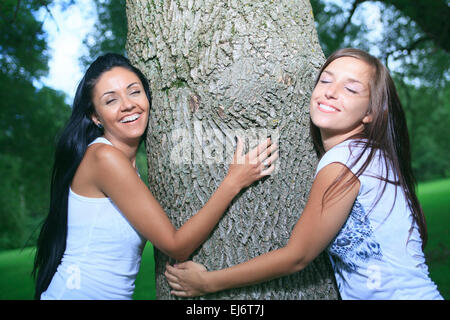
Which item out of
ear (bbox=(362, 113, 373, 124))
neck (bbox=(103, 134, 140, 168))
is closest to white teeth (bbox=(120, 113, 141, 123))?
neck (bbox=(103, 134, 140, 168))

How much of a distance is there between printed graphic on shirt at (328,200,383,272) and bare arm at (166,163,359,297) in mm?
64

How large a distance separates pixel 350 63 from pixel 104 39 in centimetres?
781

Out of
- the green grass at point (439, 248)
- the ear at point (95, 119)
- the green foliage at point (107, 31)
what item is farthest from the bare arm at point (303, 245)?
the green foliage at point (107, 31)

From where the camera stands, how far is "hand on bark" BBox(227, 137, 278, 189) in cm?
198

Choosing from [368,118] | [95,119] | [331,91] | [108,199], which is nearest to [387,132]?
[368,118]

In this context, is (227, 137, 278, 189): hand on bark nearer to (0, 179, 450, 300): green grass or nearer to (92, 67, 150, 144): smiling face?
(92, 67, 150, 144): smiling face

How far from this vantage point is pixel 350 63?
2.01 meters

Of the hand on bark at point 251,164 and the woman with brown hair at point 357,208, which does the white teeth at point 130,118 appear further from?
the woman with brown hair at point 357,208

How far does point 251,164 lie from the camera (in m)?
1.99

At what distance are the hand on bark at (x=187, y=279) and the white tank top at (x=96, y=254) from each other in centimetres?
31

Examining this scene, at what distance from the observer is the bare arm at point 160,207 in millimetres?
1962

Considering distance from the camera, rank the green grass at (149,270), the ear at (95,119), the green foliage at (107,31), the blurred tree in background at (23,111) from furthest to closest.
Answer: the green foliage at (107,31) < the green grass at (149,270) < the blurred tree in background at (23,111) < the ear at (95,119)

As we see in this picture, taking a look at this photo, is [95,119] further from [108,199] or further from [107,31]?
[107,31]

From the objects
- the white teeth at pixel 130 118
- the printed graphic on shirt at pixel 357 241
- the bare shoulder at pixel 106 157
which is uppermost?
the white teeth at pixel 130 118
